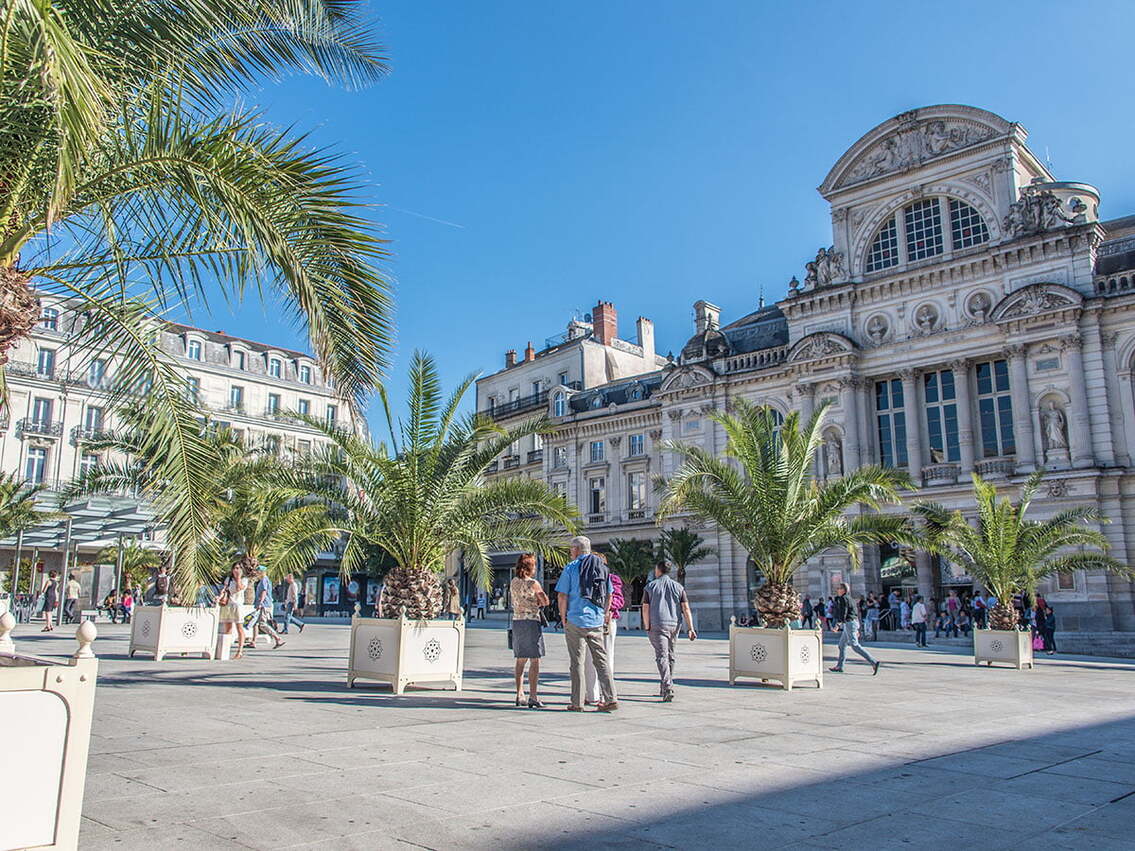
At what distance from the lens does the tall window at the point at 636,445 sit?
47.9 meters

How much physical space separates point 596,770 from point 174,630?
12.4m

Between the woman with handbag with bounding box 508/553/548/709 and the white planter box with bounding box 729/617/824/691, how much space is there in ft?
13.4

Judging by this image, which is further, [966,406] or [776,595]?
[966,406]

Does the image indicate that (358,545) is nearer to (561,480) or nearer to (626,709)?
(626,709)

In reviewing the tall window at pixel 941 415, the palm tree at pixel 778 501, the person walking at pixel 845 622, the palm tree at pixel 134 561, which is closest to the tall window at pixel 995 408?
the tall window at pixel 941 415

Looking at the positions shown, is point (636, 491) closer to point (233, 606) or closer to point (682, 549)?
point (682, 549)

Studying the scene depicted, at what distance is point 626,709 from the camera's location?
10.5m

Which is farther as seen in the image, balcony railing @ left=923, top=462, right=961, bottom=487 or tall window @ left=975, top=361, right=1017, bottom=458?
balcony railing @ left=923, top=462, right=961, bottom=487

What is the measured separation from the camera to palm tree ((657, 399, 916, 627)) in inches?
611

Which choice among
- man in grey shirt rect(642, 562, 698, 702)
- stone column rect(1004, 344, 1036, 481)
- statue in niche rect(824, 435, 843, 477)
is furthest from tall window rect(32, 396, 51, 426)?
stone column rect(1004, 344, 1036, 481)

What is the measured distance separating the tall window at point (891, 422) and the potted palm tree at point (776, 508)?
2130 centimetres

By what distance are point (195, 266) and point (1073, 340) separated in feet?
107

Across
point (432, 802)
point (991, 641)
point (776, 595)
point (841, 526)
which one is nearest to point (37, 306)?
point (432, 802)

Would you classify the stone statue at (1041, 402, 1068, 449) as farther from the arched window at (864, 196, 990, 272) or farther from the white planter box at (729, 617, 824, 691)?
the white planter box at (729, 617, 824, 691)
